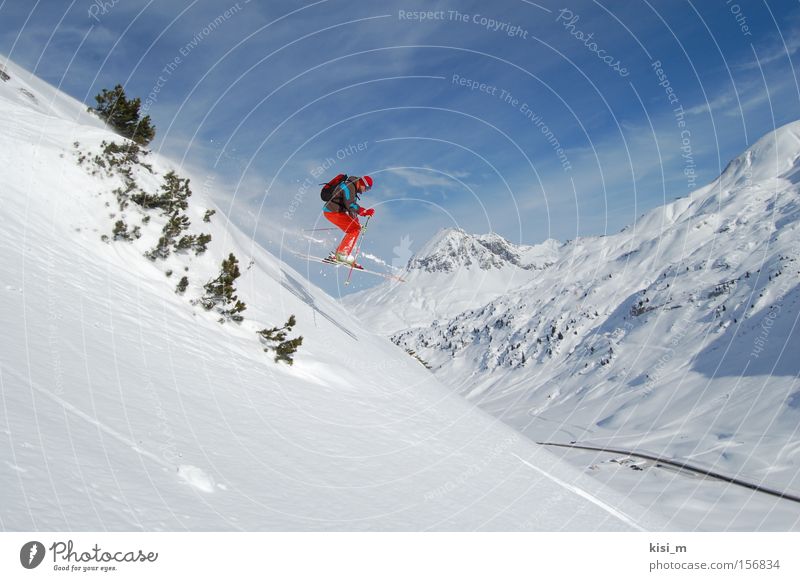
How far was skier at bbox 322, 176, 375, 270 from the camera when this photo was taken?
54.5 ft

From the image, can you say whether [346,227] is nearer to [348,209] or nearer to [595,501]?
[348,209]

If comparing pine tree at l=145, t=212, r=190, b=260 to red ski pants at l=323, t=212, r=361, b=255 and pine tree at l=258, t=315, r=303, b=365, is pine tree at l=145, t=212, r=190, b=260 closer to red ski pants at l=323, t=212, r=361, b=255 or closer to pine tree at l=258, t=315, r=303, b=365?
pine tree at l=258, t=315, r=303, b=365

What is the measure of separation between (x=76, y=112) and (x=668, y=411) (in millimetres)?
61663

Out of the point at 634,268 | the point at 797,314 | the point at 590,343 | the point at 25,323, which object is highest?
the point at 634,268

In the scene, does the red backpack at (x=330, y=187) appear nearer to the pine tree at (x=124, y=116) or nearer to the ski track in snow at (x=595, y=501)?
the pine tree at (x=124, y=116)

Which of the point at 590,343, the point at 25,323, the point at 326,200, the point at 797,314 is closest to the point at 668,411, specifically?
the point at 797,314

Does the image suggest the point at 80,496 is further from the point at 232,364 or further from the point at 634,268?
the point at 634,268

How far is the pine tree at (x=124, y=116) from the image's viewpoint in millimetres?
16984

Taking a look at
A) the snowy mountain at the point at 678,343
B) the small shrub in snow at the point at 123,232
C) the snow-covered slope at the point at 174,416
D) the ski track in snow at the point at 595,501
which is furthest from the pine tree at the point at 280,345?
the snowy mountain at the point at 678,343

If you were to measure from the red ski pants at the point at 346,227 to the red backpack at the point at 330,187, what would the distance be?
2.02 ft

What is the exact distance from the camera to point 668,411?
55562 mm
